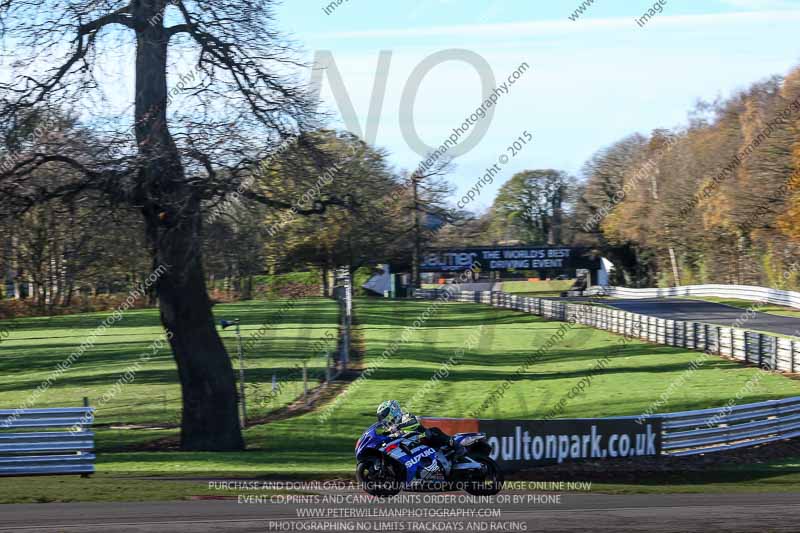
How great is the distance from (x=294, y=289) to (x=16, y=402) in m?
44.9

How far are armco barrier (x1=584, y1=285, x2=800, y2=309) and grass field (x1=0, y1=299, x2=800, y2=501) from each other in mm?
11573

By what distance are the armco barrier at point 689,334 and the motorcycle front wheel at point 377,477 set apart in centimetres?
2066

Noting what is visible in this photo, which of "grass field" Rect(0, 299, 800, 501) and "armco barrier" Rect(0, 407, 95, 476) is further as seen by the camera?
"grass field" Rect(0, 299, 800, 501)

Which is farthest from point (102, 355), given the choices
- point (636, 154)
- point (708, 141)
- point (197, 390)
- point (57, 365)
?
point (636, 154)

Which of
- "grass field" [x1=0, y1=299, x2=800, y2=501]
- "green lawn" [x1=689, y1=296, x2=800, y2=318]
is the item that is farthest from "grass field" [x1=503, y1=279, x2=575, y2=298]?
"grass field" [x1=0, y1=299, x2=800, y2=501]

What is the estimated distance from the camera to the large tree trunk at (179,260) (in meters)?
15.6

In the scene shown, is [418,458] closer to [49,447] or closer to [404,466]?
[404,466]

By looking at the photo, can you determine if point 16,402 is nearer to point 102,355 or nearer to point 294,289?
point 102,355

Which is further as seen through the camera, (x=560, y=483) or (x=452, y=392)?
(x=452, y=392)

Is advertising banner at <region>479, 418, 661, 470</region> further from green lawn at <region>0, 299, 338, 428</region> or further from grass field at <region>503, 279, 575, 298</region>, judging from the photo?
grass field at <region>503, 279, 575, 298</region>

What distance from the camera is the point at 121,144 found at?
15766mm

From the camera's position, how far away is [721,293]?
203 feet

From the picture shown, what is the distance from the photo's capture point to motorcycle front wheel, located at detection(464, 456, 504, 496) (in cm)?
1250

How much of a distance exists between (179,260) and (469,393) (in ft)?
45.5
